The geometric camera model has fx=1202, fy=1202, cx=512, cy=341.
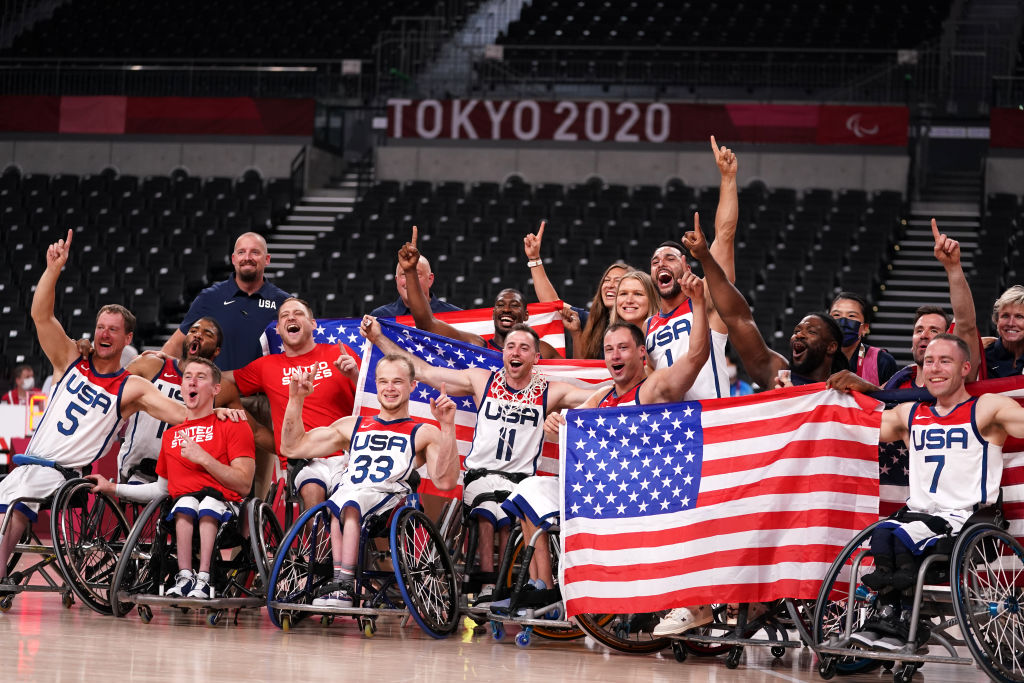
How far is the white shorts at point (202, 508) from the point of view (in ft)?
20.1

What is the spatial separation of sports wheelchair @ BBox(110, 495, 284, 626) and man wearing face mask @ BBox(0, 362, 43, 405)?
6275 millimetres

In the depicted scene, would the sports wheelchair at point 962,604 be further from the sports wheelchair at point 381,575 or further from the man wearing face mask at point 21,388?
the man wearing face mask at point 21,388

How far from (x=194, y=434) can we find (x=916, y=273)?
1292 centimetres

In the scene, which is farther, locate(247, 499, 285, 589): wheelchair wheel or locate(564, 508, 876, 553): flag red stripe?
locate(247, 499, 285, 589): wheelchair wheel

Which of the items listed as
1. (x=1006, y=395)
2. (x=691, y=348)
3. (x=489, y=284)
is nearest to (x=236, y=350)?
(x=691, y=348)

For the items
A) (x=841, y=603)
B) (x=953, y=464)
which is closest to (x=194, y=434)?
(x=841, y=603)

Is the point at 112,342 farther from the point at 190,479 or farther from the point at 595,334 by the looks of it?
the point at 595,334

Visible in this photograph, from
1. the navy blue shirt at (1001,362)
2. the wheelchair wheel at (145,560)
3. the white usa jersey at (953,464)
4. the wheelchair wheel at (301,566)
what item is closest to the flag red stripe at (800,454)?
the white usa jersey at (953,464)

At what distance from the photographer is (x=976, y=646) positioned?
4.63 meters

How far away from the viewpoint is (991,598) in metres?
4.85

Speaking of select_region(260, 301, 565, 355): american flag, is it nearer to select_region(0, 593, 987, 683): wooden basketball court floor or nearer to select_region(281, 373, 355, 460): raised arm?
select_region(281, 373, 355, 460): raised arm

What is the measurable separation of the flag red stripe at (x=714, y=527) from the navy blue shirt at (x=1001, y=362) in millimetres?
1107

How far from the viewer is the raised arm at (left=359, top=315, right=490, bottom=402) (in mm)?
6512

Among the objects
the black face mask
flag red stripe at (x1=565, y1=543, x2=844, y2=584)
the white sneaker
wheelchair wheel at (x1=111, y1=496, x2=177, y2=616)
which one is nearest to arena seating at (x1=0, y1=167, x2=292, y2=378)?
wheelchair wheel at (x1=111, y1=496, x2=177, y2=616)
